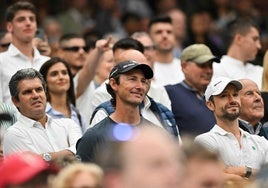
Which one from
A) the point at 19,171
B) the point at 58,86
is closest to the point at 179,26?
the point at 58,86

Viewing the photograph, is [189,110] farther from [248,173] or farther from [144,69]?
[248,173]

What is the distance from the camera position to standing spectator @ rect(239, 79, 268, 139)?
1157 centimetres

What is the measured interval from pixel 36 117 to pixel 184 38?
7016mm

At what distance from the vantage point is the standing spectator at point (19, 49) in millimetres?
12258

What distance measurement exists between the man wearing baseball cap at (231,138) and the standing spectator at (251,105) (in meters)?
0.87

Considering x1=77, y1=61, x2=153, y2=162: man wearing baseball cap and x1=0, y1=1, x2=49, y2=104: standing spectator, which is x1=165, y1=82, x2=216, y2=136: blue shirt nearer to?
x1=77, y1=61, x2=153, y2=162: man wearing baseball cap

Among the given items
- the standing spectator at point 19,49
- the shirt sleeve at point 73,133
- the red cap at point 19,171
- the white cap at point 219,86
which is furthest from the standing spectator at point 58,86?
the red cap at point 19,171

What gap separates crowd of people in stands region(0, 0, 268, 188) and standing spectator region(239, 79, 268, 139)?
0.01 m

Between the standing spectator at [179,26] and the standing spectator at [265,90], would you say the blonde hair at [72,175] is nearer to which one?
the standing spectator at [265,90]

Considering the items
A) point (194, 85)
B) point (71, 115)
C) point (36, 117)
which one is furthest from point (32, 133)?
point (194, 85)

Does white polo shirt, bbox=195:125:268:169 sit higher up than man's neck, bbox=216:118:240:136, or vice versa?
man's neck, bbox=216:118:240:136

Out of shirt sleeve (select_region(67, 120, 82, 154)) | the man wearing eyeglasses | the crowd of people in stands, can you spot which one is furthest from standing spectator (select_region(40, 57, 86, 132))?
the man wearing eyeglasses

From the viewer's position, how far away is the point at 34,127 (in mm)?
10570

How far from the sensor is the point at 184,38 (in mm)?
17328
